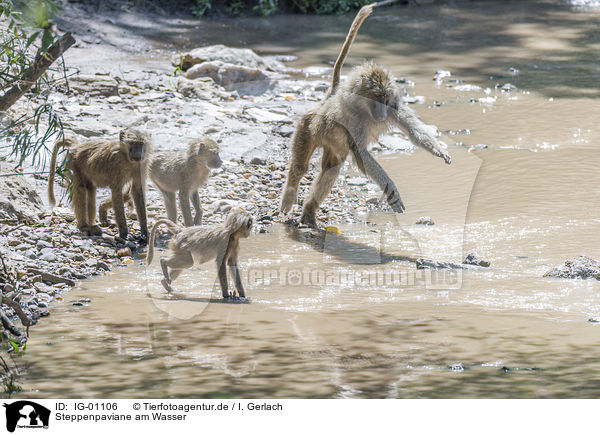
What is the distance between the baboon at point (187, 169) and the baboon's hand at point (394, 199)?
1.57 meters

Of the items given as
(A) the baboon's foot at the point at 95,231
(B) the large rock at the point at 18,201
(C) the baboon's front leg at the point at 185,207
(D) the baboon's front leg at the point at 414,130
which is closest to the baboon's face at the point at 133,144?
(C) the baboon's front leg at the point at 185,207

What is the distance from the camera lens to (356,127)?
7.38m

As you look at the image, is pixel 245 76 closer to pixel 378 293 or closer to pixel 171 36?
pixel 171 36

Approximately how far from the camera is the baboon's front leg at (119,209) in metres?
6.83

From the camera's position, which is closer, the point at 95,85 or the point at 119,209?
the point at 119,209

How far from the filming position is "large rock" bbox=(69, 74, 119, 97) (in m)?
10.5

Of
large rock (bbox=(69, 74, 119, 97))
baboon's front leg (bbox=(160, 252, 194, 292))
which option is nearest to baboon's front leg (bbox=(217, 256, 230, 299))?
baboon's front leg (bbox=(160, 252, 194, 292))

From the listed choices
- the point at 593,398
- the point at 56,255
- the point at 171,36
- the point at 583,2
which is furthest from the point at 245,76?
the point at 583,2

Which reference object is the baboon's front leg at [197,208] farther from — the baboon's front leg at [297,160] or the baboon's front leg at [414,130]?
the baboon's front leg at [414,130]

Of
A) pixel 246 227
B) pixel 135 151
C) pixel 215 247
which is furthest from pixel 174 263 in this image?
pixel 135 151

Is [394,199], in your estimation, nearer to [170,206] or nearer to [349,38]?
[349,38]

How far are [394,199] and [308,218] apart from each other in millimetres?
1073
